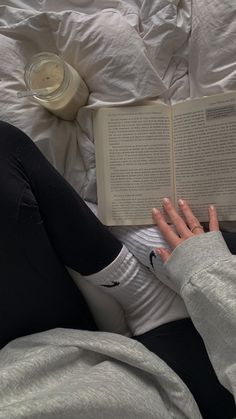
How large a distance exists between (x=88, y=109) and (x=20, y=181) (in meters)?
Result: 0.23

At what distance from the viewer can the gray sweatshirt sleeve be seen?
64cm

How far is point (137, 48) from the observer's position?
2.85 ft

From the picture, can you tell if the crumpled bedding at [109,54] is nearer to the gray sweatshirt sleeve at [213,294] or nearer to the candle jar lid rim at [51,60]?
the candle jar lid rim at [51,60]

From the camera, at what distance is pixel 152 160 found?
2.91 ft

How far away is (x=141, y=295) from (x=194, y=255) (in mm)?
195

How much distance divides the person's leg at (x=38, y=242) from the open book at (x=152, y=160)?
9cm

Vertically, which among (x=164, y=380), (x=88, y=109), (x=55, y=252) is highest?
(x=88, y=109)

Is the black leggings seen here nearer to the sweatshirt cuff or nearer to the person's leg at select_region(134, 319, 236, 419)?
the person's leg at select_region(134, 319, 236, 419)

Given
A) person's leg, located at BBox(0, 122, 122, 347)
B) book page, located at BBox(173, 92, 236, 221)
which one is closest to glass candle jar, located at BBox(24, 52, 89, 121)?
person's leg, located at BBox(0, 122, 122, 347)

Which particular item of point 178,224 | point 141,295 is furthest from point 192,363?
point 178,224

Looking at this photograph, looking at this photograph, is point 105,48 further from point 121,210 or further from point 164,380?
point 164,380

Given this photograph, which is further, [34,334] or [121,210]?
[121,210]

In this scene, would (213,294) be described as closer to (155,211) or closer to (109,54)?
(155,211)

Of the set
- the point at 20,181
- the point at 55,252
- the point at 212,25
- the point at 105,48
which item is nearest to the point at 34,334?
the point at 55,252
